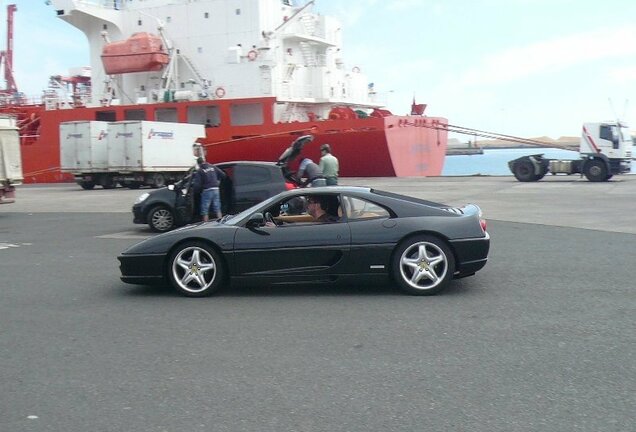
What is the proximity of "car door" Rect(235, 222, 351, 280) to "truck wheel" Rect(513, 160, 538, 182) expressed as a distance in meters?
21.9

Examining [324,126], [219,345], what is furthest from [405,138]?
[219,345]

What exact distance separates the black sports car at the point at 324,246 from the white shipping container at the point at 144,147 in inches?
836

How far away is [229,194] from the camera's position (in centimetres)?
1378

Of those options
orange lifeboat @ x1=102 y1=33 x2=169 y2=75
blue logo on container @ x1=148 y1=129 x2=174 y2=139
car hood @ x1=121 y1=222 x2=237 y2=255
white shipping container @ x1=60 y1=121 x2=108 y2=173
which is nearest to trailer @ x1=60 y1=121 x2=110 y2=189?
white shipping container @ x1=60 y1=121 x2=108 y2=173

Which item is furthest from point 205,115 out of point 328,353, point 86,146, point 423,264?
point 328,353

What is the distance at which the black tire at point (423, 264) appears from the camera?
715 cm

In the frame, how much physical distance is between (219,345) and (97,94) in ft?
111

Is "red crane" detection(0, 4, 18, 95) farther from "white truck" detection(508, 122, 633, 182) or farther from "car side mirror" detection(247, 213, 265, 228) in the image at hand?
"car side mirror" detection(247, 213, 265, 228)

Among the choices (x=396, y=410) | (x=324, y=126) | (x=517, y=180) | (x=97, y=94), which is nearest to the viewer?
(x=396, y=410)

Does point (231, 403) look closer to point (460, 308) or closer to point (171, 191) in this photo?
point (460, 308)

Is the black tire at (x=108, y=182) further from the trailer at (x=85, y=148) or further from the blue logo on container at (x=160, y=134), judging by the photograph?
the blue logo on container at (x=160, y=134)

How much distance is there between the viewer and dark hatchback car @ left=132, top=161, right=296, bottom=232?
13.5 metres

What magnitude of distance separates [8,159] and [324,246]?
13276 millimetres

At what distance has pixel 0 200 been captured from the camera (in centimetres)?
1783
